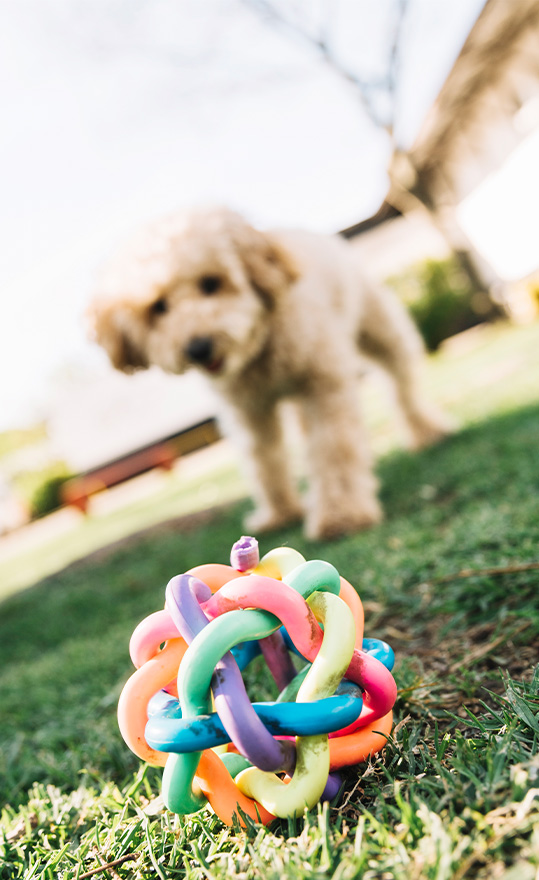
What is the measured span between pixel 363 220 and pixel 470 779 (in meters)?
16.3

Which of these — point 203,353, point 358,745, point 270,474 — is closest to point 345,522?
point 270,474

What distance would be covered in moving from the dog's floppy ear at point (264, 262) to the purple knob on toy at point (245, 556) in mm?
2332

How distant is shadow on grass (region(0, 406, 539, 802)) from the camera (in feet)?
5.45

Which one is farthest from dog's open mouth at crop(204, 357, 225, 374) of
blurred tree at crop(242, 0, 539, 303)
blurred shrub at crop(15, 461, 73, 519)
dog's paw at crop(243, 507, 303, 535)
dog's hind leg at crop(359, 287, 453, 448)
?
blurred shrub at crop(15, 461, 73, 519)

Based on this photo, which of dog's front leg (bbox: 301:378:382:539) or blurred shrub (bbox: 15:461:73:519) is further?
blurred shrub (bbox: 15:461:73:519)

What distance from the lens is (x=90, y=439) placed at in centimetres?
2141

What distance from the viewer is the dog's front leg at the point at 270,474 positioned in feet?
12.7

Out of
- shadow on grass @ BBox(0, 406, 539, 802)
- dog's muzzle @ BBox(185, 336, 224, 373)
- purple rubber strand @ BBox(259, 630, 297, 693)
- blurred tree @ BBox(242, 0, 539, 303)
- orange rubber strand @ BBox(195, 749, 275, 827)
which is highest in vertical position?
blurred tree @ BBox(242, 0, 539, 303)

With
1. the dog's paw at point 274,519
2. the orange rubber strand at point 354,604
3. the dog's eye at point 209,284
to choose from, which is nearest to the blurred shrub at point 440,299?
the dog's paw at point 274,519

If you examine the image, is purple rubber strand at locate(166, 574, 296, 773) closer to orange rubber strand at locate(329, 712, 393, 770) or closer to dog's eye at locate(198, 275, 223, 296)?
orange rubber strand at locate(329, 712, 393, 770)

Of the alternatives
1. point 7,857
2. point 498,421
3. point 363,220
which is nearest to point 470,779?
point 7,857

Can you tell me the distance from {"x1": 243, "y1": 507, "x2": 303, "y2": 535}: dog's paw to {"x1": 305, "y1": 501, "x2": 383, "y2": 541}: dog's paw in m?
0.84

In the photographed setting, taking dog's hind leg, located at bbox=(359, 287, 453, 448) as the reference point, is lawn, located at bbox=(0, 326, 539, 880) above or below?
below

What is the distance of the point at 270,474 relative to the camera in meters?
3.95
